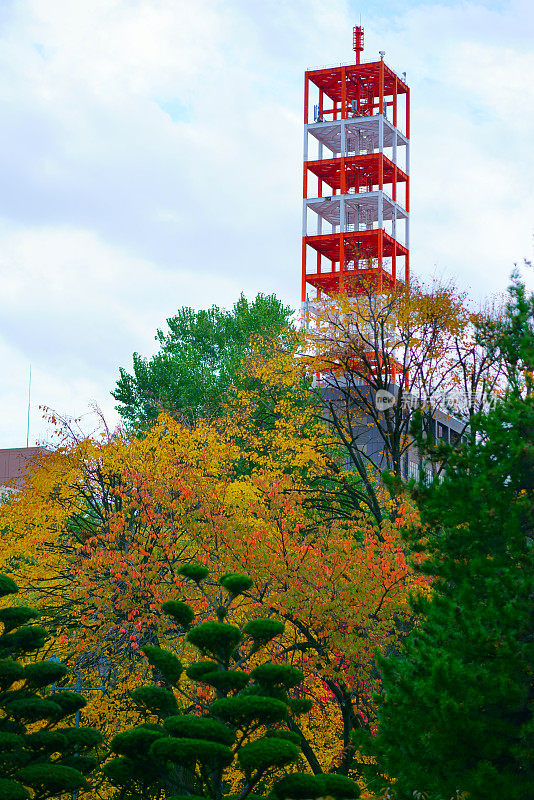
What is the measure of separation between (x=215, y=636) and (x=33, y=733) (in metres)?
4.56

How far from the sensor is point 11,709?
16641 mm

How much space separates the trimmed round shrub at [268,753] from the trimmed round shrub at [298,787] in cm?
60

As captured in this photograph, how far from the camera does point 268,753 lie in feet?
43.2

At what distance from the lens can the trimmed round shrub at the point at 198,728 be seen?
44.3ft

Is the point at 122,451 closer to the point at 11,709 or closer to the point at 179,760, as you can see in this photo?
the point at 11,709

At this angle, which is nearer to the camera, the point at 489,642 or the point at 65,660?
the point at 489,642

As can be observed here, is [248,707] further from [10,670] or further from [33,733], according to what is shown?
[33,733]

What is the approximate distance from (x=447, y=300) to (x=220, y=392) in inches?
782

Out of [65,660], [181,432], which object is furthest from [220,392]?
[65,660]

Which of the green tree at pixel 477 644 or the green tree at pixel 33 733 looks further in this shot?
the green tree at pixel 33 733

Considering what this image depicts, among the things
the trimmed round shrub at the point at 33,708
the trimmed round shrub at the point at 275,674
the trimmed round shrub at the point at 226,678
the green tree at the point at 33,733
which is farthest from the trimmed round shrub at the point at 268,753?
the trimmed round shrub at the point at 33,708

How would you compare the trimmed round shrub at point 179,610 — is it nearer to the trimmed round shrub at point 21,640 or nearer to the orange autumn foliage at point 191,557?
the trimmed round shrub at point 21,640

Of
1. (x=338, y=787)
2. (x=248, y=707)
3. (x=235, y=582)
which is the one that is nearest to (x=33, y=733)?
(x=235, y=582)

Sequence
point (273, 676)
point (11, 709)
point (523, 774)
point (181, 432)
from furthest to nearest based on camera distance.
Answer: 1. point (181, 432)
2. point (11, 709)
3. point (273, 676)
4. point (523, 774)
